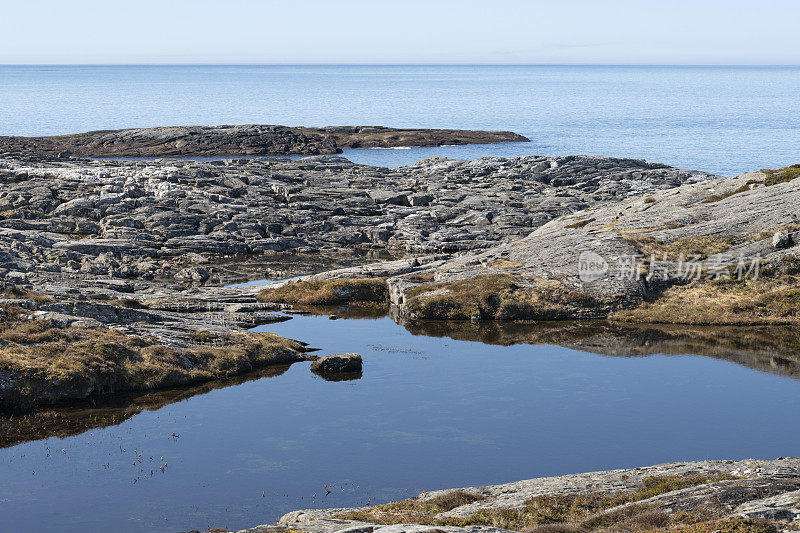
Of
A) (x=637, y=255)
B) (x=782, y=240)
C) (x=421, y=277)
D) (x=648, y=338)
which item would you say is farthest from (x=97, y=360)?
(x=782, y=240)

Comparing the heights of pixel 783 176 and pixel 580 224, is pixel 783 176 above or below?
above

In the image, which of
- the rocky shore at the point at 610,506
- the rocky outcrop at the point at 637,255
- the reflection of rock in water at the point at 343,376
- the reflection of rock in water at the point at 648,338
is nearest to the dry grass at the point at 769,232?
the rocky outcrop at the point at 637,255

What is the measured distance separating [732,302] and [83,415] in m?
55.0

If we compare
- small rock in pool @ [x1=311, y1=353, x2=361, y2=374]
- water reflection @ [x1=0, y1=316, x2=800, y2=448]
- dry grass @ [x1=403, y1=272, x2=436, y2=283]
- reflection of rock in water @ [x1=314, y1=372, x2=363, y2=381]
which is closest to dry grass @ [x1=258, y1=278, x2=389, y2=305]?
water reflection @ [x1=0, y1=316, x2=800, y2=448]

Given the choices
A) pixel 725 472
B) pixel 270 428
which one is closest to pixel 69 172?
pixel 270 428

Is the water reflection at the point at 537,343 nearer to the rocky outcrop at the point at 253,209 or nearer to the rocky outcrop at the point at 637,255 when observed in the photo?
the rocky outcrop at the point at 637,255

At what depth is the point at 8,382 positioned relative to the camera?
43969 mm

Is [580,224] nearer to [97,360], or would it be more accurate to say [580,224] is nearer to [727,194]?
[727,194]

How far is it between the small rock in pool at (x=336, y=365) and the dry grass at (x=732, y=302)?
27.4m

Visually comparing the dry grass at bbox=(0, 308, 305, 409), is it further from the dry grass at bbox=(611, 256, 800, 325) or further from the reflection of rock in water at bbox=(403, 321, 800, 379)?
the dry grass at bbox=(611, 256, 800, 325)

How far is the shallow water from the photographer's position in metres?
33.5

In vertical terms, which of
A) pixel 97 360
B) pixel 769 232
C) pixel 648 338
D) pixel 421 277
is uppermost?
pixel 769 232

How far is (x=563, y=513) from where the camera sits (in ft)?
89.1

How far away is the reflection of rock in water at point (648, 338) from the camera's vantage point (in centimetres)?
5719
